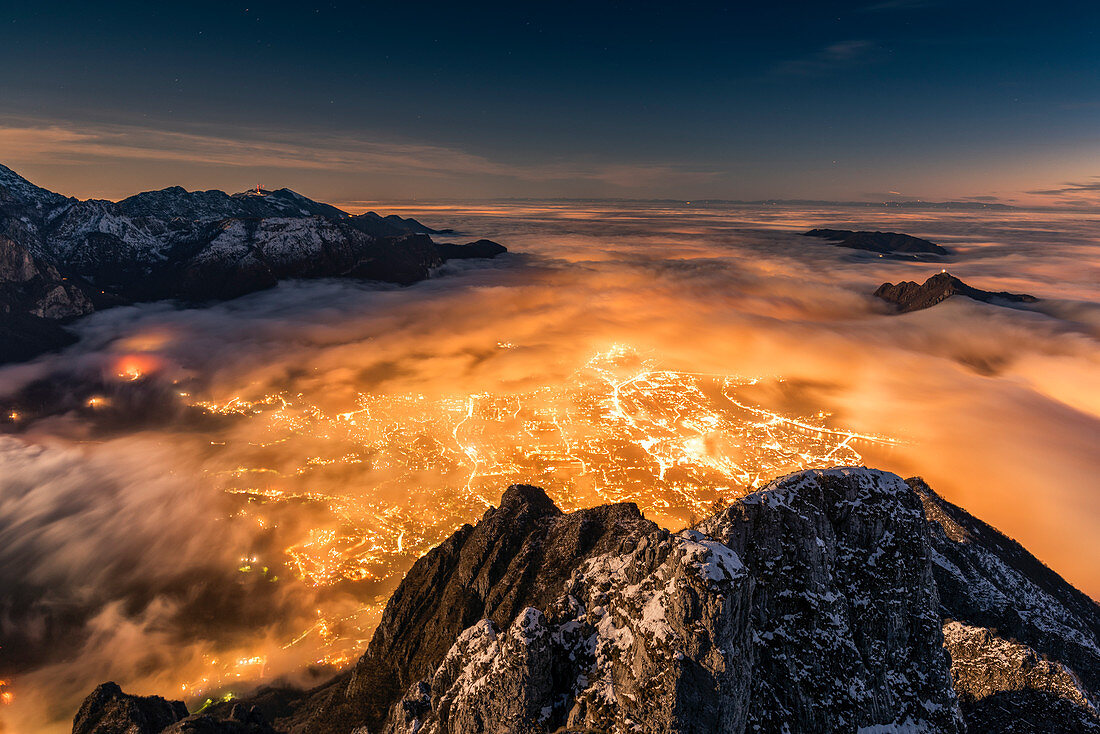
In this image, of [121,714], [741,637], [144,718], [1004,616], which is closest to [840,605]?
[741,637]

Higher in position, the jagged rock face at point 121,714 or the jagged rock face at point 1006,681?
the jagged rock face at point 1006,681

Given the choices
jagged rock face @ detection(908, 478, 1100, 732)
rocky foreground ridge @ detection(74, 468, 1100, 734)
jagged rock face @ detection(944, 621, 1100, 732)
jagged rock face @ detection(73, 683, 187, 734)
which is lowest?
jagged rock face @ detection(73, 683, 187, 734)

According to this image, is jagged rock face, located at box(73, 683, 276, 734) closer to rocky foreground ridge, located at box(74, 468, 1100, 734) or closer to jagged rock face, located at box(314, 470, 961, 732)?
rocky foreground ridge, located at box(74, 468, 1100, 734)

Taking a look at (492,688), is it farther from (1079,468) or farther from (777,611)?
(1079,468)

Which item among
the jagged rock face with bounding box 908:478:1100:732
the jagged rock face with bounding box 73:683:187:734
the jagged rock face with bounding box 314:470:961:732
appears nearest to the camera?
the jagged rock face with bounding box 314:470:961:732

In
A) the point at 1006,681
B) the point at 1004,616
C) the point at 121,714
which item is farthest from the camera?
the point at 1004,616

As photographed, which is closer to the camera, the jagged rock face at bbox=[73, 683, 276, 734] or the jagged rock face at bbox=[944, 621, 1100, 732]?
the jagged rock face at bbox=[944, 621, 1100, 732]

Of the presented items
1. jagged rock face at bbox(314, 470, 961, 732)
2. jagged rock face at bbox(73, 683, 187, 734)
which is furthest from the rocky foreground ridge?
jagged rock face at bbox(73, 683, 187, 734)

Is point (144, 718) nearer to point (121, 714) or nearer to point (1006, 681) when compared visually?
point (121, 714)

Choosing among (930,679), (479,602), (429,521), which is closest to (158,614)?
(429,521)

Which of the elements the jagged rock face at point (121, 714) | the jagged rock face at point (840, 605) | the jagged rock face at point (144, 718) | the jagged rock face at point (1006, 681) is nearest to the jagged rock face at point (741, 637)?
the jagged rock face at point (840, 605)

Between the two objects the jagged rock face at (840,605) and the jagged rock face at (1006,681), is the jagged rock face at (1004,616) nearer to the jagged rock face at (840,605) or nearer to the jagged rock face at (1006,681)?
the jagged rock face at (1006,681)
